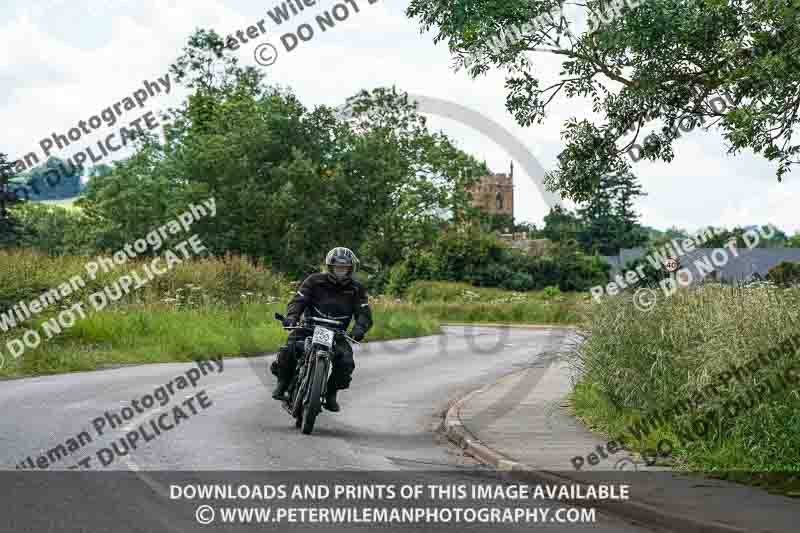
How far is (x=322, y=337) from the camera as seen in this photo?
1321cm

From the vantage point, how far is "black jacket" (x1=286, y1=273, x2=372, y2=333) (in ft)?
44.7

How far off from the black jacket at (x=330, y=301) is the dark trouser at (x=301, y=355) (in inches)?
11.1

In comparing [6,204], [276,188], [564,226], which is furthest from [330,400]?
[564,226]

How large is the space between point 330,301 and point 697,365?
13.9ft

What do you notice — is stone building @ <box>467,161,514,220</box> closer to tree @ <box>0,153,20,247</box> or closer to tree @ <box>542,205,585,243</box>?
tree @ <box>542,205,585,243</box>

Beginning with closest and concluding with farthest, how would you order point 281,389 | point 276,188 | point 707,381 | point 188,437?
point 707,381 → point 188,437 → point 281,389 → point 276,188

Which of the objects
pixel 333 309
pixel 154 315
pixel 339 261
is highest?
pixel 339 261

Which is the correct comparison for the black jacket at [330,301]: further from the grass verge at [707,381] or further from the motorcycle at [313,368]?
the grass verge at [707,381]

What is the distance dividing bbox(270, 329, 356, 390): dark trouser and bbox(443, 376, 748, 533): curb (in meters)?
1.49

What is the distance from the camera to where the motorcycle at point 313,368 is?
13.2 meters

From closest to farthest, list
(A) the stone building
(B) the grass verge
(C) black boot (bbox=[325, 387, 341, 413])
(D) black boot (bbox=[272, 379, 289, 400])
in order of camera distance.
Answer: (B) the grass verge
(C) black boot (bbox=[325, 387, 341, 413])
(D) black boot (bbox=[272, 379, 289, 400])
(A) the stone building

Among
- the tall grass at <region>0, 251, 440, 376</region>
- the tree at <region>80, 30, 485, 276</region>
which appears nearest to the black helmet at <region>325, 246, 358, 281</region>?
the tall grass at <region>0, 251, 440, 376</region>

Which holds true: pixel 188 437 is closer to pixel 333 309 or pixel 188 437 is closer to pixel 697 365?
pixel 333 309

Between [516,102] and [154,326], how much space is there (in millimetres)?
14493
